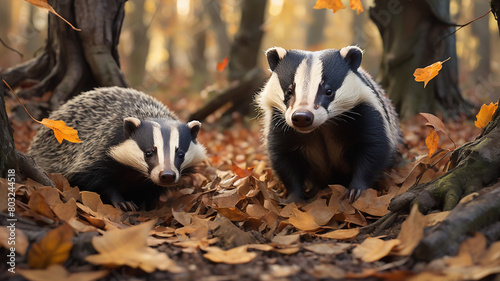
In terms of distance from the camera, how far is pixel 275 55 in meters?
3.63

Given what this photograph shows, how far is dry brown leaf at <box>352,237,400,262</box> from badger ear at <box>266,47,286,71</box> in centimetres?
178

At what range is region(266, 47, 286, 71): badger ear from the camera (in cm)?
360

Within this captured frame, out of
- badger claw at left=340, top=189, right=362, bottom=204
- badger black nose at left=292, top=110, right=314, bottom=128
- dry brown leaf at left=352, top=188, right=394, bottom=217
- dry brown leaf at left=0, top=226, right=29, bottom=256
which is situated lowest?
badger claw at left=340, top=189, right=362, bottom=204

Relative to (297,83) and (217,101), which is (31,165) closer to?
(297,83)

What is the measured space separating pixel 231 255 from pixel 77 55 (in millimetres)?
3876

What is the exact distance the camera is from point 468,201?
234 cm

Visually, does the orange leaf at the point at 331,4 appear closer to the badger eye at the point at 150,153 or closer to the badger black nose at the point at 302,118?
the badger black nose at the point at 302,118

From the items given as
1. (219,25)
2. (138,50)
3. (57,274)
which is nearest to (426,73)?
(57,274)

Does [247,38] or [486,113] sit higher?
[247,38]

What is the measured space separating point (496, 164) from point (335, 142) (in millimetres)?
1321

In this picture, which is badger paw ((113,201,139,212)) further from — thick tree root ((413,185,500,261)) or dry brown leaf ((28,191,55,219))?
thick tree root ((413,185,500,261))

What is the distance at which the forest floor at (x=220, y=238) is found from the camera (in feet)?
6.48

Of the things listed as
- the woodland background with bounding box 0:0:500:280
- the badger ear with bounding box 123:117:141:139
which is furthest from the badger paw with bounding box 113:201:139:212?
the badger ear with bounding box 123:117:141:139

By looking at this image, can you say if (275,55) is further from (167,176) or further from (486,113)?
(486,113)
